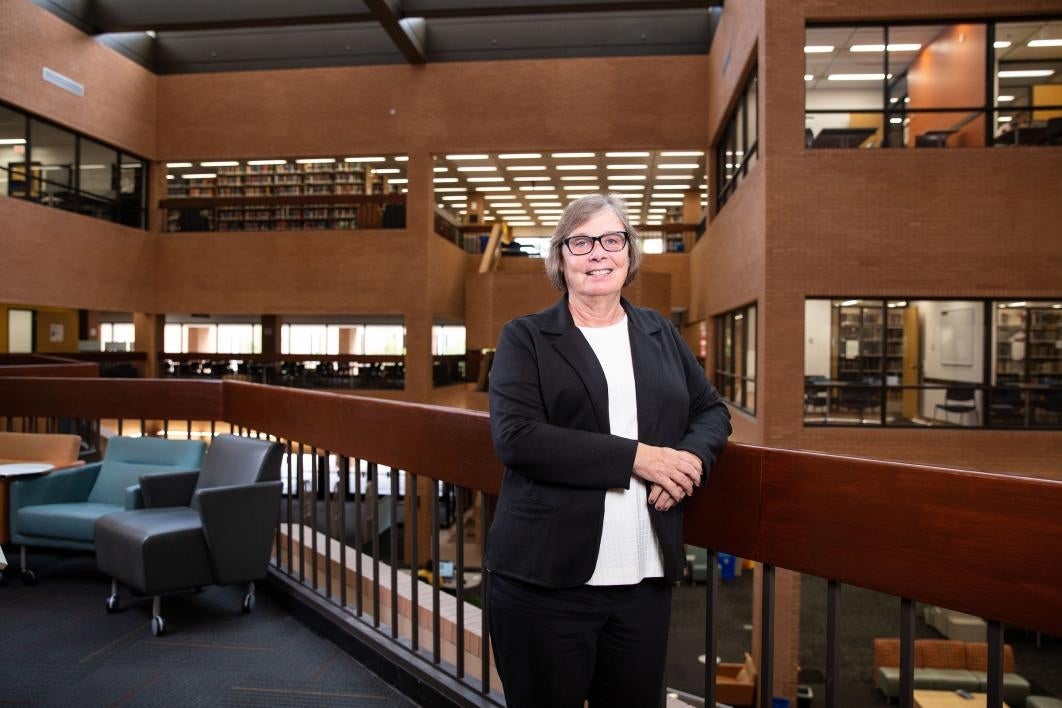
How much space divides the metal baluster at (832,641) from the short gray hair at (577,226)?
0.75 meters

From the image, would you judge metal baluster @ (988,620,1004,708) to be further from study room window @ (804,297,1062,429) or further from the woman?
study room window @ (804,297,1062,429)

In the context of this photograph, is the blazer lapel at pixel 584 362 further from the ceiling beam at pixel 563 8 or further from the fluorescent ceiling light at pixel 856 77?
the ceiling beam at pixel 563 8

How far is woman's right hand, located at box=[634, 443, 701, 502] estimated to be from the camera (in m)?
1.52

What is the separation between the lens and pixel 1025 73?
9.48 m

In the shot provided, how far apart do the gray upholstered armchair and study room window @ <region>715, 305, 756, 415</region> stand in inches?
327

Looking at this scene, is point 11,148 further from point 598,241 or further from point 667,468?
point 667,468

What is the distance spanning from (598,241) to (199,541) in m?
2.85

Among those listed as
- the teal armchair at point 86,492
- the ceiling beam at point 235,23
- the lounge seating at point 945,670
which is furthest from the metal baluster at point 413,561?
the ceiling beam at point 235,23

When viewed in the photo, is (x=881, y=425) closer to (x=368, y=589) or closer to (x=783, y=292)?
(x=783, y=292)

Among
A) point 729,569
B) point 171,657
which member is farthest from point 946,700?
point 171,657

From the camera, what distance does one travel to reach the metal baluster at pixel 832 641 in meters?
1.56

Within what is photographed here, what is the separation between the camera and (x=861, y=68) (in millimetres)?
9953

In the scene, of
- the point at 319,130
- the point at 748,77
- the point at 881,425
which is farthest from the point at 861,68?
the point at 319,130

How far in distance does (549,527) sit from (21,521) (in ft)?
13.4
